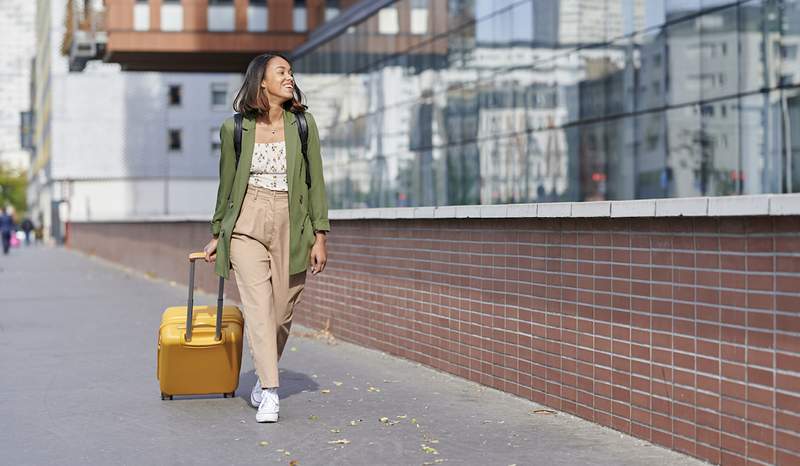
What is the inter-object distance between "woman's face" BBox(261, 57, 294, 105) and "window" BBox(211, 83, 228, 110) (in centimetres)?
8091

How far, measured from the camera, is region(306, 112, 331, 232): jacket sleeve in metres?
7.38

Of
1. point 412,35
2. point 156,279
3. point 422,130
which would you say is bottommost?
point 156,279

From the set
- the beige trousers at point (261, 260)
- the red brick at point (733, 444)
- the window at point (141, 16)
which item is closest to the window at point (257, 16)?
the window at point (141, 16)

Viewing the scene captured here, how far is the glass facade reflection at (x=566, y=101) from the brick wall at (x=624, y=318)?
13.4 meters

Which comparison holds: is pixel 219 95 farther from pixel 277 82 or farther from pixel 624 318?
pixel 624 318

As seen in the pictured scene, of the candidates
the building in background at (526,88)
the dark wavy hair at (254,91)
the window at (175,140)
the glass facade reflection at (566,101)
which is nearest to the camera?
the dark wavy hair at (254,91)

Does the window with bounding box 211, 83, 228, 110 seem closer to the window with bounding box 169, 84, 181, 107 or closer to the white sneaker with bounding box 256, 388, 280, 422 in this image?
the window with bounding box 169, 84, 181, 107

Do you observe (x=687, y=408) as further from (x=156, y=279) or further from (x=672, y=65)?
(x=156, y=279)

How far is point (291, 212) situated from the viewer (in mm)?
7289

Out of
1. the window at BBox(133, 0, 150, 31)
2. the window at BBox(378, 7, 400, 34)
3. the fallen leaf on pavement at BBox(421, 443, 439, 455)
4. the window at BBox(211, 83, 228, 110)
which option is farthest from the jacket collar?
the window at BBox(211, 83, 228, 110)

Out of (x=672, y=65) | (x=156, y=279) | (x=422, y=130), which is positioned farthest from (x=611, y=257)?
(x=422, y=130)

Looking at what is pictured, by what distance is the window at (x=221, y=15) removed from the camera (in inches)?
1817

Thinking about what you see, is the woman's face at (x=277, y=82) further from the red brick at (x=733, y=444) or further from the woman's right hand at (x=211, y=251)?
the red brick at (x=733, y=444)

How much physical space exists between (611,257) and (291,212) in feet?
5.52
